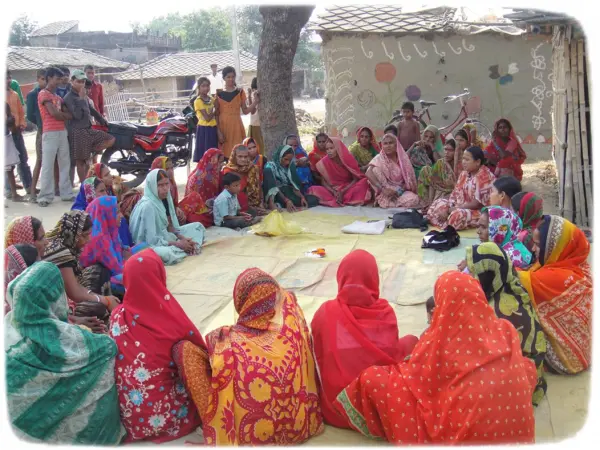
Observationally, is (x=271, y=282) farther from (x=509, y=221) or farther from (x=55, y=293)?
(x=509, y=221)

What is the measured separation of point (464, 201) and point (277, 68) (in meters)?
3.78

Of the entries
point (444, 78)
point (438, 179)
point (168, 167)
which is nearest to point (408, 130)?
point (438, 179)

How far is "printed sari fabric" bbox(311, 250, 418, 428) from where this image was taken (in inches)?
108

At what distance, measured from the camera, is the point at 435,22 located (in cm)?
1051

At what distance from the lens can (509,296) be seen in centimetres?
287

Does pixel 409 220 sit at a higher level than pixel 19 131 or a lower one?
lower

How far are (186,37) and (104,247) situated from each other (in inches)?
1649

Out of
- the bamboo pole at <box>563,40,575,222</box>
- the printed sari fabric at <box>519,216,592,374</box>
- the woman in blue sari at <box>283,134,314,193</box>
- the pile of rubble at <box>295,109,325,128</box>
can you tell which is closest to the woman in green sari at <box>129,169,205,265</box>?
the woman in blue sari at <box>283,134,314,193</box>

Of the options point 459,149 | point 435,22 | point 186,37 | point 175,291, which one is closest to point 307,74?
point 186,37

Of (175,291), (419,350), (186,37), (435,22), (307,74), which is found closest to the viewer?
(419,350)

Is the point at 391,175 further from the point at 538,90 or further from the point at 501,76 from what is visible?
the point at 538,90

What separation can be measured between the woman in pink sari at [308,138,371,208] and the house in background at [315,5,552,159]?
382 centimetres

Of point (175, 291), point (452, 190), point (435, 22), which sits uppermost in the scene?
point (435, 22)

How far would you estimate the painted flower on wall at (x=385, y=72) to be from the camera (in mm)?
10836
